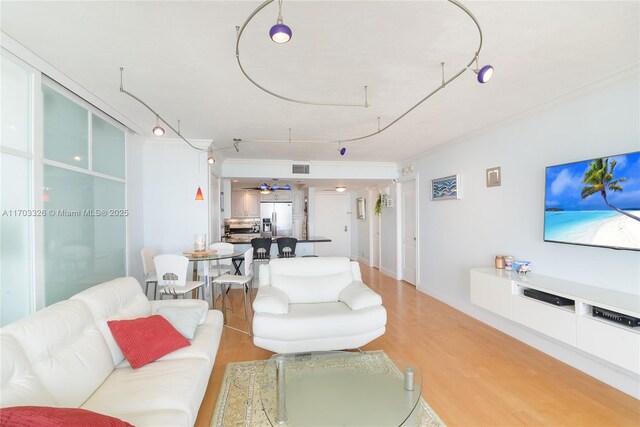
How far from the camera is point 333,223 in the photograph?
951 centimetres

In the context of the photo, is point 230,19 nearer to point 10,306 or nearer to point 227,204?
point 10,306

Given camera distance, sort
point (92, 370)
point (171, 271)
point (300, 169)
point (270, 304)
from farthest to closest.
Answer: point (300, 169), point (171, 271), point (270, 304), point (92, 370)

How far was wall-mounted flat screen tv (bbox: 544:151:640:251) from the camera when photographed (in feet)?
7.57

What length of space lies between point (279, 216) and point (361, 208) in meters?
2.55

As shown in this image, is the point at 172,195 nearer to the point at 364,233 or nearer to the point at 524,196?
the point at 524,196

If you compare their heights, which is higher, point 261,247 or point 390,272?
point 261,247

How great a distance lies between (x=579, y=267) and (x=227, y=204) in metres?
6.58

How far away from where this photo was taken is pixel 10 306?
2260 mm

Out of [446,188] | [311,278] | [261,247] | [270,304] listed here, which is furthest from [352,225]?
[270,304]

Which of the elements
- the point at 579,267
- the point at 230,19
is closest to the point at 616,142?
the point at 579,267

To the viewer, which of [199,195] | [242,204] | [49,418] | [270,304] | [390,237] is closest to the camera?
[49,418]

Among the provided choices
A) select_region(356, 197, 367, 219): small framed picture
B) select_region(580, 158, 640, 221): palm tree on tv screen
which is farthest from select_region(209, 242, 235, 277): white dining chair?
select_region(356, 197, 367, 219): small framed picture

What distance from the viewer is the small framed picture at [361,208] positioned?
863 cm

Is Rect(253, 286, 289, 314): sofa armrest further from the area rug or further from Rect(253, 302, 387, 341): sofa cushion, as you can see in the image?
the area rug
